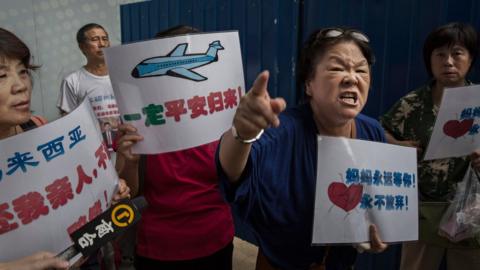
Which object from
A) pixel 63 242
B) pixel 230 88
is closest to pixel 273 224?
pixel 230 88

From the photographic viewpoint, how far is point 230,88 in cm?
131

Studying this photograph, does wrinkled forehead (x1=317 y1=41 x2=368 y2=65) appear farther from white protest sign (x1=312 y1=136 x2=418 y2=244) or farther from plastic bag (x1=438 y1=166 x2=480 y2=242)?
plastic bag (x1=438 y1=166 x2=480 y2=242)

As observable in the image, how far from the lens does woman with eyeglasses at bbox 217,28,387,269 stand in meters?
1.19

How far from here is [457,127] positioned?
169cm

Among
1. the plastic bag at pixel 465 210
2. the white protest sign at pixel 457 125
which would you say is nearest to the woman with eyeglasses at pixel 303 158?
the white protest sign at pixel 457 125

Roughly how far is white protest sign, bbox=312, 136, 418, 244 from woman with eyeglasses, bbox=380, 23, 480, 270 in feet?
2.29

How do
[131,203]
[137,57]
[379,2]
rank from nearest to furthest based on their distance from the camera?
1. [131,203]
2. [137,57]
3. [379,2]

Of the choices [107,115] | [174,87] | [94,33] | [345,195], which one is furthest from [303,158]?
[94,33]

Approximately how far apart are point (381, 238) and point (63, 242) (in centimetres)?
105

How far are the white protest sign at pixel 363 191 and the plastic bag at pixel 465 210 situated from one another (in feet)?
1.96

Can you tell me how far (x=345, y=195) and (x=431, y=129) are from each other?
1.04 m

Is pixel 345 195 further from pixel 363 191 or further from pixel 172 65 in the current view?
pixel 172 65

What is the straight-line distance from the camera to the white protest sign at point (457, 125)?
5.43ft

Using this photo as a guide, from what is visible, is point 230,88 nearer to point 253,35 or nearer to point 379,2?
point 379,2
